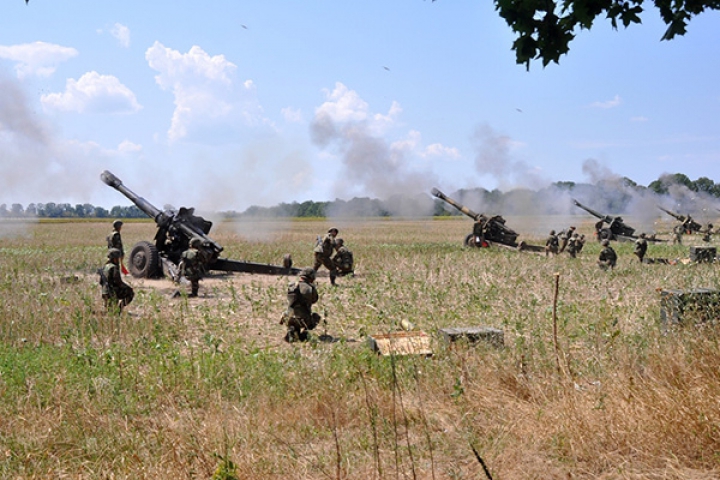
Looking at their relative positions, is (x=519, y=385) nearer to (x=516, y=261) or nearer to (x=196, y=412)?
(x=196, y=412)

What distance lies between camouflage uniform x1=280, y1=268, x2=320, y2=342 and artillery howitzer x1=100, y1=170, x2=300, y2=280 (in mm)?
6538

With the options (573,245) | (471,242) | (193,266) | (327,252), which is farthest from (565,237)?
(193,266)

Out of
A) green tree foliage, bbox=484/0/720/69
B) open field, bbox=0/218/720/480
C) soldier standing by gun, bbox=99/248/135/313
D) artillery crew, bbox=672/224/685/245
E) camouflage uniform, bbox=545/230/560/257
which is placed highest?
green tree foliage, bbox=484/0/720/69

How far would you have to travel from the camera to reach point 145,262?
14773 mm

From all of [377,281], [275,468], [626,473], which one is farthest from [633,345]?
[377,281]

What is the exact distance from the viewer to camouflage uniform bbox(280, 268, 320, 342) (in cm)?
845

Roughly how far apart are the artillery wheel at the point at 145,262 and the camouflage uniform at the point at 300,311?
7.13 metres

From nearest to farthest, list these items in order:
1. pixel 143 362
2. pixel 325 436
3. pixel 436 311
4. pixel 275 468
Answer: pixel 275 468 < pixel 325 436 < pixel 143 362 < pixel 436 311

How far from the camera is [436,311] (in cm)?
1020

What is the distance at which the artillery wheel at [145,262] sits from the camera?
1466cm

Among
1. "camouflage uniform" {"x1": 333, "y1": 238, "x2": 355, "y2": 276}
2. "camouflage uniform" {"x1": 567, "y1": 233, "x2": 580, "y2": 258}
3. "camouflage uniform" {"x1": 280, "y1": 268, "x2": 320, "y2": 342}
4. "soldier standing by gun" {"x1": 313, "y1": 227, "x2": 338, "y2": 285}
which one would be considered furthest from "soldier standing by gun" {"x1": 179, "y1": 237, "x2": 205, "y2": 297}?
"camouflage uniform" {"x1": 567, "y1": 233, "x2": 580, "y2": 258}

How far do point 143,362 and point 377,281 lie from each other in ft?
27.7

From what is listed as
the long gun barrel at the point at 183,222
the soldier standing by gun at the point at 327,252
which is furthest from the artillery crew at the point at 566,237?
the long gun barrel at the point at 183,222

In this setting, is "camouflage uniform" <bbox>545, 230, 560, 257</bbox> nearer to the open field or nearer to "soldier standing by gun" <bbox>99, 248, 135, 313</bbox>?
the open field
